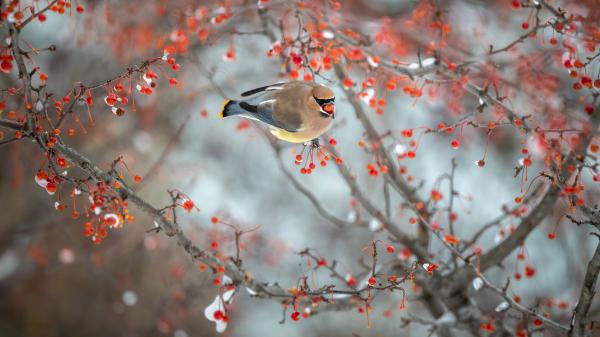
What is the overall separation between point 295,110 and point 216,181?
6.69m

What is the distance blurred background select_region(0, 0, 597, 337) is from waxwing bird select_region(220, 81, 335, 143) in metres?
0.58

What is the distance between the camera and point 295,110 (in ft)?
10.8

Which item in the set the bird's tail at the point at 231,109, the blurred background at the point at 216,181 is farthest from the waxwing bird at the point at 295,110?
the blurred background at the point at 216,181

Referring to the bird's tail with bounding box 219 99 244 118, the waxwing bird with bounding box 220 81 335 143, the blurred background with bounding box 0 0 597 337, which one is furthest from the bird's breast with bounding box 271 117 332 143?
the blurred background with bounding box 0 0 597 337

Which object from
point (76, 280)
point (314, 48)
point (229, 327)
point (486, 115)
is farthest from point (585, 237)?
point (76, 280)

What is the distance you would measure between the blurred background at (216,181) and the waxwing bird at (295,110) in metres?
0.58

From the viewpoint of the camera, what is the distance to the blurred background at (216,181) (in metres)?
4.91

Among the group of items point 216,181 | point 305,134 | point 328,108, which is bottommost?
point 305,134

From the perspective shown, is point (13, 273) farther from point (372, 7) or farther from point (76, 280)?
point (372, 7)

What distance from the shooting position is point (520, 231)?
3660mm

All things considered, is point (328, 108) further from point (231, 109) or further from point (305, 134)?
point (231, 109)

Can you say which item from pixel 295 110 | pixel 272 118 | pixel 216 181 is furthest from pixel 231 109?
pixel 216 181

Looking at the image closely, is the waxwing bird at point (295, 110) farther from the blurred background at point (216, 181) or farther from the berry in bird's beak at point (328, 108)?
the blurred background at point (216, 181)

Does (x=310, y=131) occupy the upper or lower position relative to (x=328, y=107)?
lower
